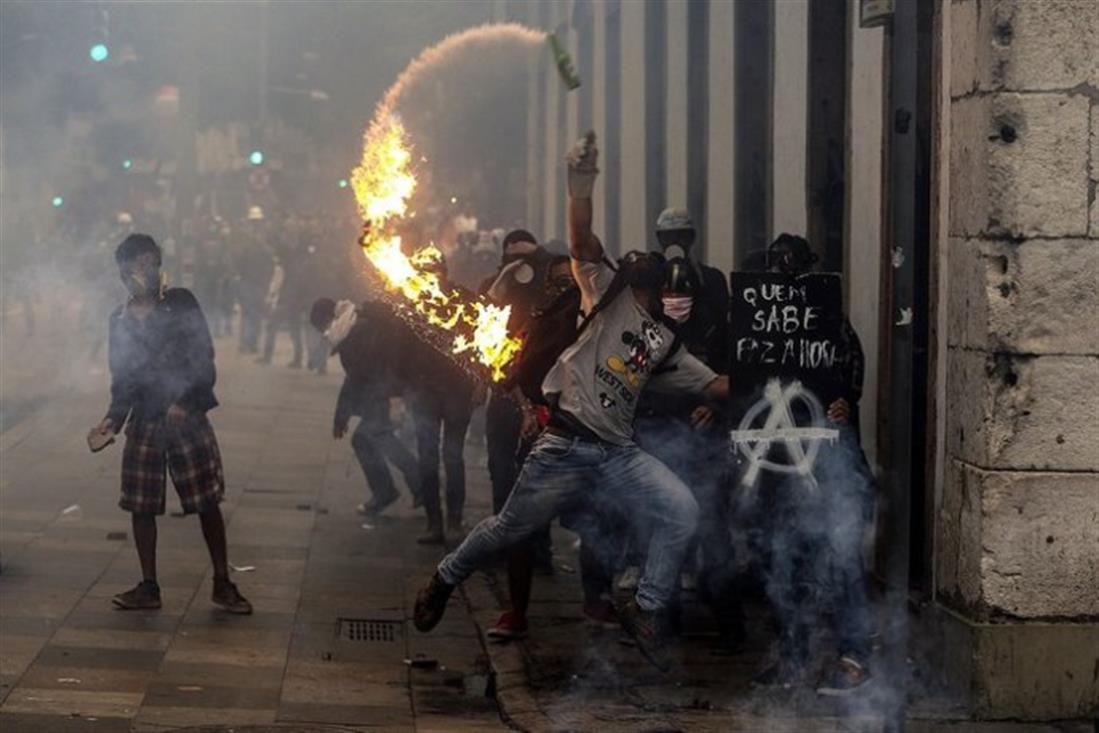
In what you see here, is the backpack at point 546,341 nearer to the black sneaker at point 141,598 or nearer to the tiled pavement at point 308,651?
the tiled pavement at point 308,651

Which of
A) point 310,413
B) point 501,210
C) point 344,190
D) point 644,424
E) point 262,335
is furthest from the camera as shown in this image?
point 344,190

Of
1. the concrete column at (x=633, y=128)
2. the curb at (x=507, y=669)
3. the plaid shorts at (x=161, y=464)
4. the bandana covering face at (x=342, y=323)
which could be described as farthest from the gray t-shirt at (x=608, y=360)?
the concrete column at (x=633, y=128)

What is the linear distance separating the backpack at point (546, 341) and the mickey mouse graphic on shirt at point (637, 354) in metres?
0.17

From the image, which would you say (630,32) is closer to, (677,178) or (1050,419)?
(677,178)

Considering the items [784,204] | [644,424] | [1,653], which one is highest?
[784,204]

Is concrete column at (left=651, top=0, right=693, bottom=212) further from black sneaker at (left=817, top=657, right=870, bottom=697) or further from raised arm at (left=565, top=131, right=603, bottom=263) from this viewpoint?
raised arm at (left=565, top=131, right=603, bottom=263)

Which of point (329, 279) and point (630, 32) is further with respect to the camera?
point (329, 279)

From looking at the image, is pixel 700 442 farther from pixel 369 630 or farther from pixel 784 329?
pixel 369 630

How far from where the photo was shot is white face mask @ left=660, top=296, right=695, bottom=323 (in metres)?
9.52

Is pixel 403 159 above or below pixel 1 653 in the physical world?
above

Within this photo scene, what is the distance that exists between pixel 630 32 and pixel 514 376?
1090 centimetres

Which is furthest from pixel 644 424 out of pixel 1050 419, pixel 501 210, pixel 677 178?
pixel 501 210

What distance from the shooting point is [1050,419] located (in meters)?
8.18

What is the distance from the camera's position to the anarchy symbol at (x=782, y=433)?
8.69 metres
